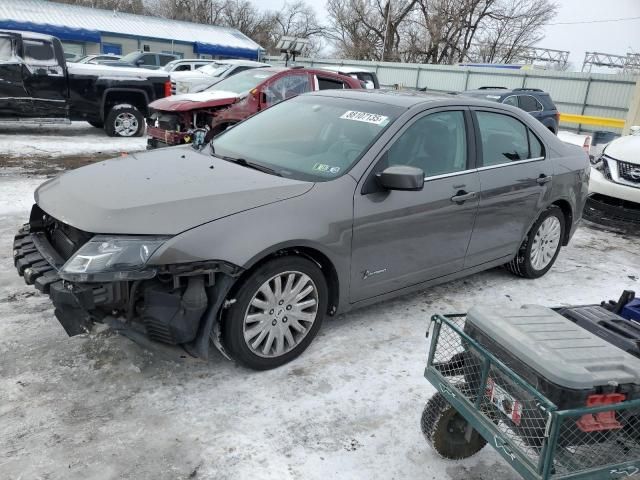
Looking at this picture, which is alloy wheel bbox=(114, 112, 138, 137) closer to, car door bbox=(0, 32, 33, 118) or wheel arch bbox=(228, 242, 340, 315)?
car door bbox=(0, 32, 33, 118)

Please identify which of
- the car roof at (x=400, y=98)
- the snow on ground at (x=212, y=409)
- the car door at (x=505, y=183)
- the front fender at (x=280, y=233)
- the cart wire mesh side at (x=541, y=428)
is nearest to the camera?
the cart wire mesh side at (x=541, y=428)

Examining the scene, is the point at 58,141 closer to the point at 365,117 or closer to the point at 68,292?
the point at 365,117

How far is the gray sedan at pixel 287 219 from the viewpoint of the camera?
2.77 meters

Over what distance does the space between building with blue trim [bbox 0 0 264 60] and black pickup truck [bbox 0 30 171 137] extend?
74.6 feet

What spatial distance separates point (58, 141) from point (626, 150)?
9.89 metres

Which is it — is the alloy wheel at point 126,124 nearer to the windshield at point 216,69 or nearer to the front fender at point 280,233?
the windshield at point 216,69

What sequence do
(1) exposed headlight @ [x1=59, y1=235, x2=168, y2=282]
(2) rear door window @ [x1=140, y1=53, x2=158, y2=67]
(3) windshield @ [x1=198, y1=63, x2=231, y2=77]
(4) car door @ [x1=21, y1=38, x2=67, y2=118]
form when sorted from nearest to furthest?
(1) exposed headlight @ [x1=59, y1=235, x2=168, y2=282], (4) car door @ [x1=21, y1=38, x2=67, y2=118], (3) windshield @ [x1=198, y1=63, x2=231, y2=77], (2) rear door window @ [x1=140, y1=53, x2=158, y2=67]

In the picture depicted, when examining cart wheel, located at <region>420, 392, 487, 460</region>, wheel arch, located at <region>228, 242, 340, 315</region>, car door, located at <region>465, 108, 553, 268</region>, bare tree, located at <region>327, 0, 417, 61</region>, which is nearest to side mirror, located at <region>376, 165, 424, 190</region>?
wheel arch, located at <region>228, 242, 340, 315</region>

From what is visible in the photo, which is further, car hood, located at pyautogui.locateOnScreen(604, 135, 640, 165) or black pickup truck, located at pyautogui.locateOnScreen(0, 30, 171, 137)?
black pickup truck, located at pyautogui.locateOnScreen(0, 30, 171, 137)

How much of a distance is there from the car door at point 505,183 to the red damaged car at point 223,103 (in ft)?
15.1

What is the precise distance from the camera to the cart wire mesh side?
6.25ft

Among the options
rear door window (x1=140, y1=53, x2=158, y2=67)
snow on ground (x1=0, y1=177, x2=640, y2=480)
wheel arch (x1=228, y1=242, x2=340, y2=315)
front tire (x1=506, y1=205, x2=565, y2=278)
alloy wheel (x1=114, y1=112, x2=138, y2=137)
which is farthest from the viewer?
rear door window (x1=140, y1=53, x2=158, y2=67)

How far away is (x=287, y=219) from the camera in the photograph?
10.1ft

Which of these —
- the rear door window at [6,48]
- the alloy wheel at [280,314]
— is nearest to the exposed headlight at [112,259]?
the alloy wheel at [280,314]
